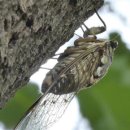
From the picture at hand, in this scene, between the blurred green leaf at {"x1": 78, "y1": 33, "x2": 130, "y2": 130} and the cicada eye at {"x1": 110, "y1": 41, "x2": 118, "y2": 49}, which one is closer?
the blurred green leaf at {"x1": 78, "y1": 33, "x2": 130, "y2": 130}

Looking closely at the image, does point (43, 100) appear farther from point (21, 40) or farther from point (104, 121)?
point (21, 40)

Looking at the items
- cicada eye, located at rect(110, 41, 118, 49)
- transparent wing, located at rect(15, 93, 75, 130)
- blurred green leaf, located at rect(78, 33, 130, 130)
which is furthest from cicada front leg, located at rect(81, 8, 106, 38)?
blurred green leaf, located at rect(78, 33, 130, 130)

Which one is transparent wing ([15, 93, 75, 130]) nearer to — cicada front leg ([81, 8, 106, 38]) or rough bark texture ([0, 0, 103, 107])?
rough bark texture ([0, 0, 103, 107])

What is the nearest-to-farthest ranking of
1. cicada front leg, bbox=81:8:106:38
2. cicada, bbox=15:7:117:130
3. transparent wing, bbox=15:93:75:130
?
transparent wing, bbox=15:93:75:130
cicada, bbox=15:7:117:130
cicada front leg, bbox=81:8:106:38

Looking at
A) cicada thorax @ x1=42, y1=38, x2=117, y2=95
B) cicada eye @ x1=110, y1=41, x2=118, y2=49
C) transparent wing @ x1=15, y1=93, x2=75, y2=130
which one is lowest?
transparent wing @ x1=15, y1=93, x2=75, y2=130

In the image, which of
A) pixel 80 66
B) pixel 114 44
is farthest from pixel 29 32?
pixel 114 44

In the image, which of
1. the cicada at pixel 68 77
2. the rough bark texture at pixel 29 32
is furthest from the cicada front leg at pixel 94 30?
the rough bark texture at pixel 29 32
